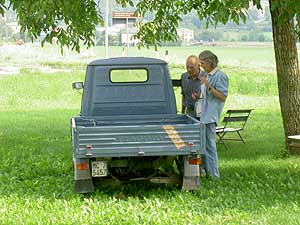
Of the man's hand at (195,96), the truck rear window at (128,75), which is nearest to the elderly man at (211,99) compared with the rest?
the man's hand at (195,96)

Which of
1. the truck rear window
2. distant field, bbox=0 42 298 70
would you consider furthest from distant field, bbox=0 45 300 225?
distant field, bbox=0 42 298 70

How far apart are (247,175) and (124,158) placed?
2.30 m

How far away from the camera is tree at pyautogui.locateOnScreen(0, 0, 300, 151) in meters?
9.80

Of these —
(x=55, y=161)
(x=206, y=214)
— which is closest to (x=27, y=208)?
(x=206, y=214)

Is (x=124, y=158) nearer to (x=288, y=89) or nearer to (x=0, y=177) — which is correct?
(x=0, y=177)

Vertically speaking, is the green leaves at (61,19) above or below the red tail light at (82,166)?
above

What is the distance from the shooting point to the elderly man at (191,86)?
1217 cm

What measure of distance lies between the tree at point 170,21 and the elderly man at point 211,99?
56cm

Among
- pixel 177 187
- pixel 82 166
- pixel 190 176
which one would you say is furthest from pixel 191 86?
pixel 82 166

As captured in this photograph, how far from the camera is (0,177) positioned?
1173 centimetres

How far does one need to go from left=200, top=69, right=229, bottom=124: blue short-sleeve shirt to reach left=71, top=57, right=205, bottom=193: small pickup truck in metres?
0.29

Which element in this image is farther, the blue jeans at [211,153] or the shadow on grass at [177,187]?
the blue jeans at [211,153]

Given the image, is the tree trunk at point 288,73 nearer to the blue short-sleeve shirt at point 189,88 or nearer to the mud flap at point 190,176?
the blue short-sleeve shirt at point 189,88

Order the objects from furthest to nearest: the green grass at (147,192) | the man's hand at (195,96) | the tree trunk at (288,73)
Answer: the tree trunk at (288,73) < the man's hand at (195,96) < the green grass at (147,192)
